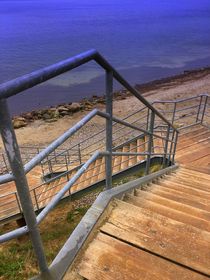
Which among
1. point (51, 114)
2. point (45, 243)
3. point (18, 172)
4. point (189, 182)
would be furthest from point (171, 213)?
point (51, 114)

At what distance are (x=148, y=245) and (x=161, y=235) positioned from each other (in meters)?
0.19

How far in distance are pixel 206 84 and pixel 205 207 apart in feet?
77.7

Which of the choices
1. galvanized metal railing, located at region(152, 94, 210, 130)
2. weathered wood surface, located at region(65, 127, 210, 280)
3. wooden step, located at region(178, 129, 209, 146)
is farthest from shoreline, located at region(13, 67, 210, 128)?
weathered wood surface, located at region(65, 127, 210, 280)

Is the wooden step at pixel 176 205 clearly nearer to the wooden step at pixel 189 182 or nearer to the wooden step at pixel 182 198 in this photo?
the wooden step at pixel 182 198

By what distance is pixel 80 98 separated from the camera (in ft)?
81.9

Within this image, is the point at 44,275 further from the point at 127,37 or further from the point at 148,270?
the point at 127,37

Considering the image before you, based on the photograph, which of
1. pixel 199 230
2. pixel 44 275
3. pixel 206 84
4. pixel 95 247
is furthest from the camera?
pixel 206 84

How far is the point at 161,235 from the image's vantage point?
2178 millimetres

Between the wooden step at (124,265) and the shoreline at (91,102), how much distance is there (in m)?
17.2

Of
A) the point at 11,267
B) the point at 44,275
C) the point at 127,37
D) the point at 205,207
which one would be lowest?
the point at 127,37

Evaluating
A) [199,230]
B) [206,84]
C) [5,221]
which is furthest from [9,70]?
[199,230]

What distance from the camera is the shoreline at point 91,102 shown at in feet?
64.5

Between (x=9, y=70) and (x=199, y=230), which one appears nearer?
(x=199, y=230)

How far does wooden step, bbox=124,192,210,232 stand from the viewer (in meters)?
2.56
